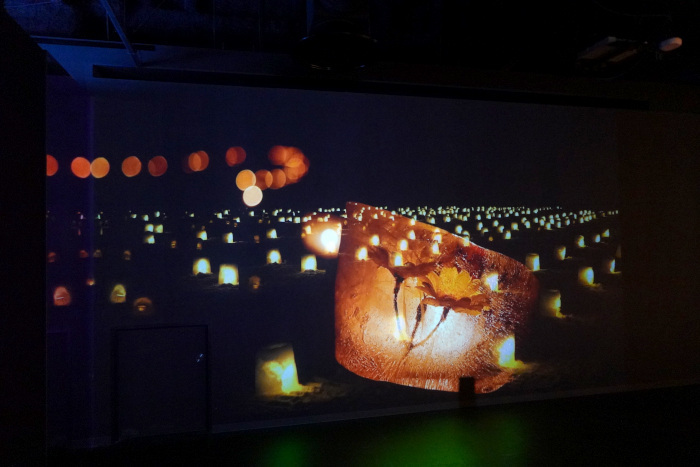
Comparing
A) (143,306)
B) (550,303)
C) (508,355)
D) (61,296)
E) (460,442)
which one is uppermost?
(61,296)

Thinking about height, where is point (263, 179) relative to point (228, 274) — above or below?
above

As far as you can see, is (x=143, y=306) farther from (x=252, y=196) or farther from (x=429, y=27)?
(x=429, y=27)

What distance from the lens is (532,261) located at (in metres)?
3.98

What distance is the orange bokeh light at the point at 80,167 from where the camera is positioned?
10.4 feet

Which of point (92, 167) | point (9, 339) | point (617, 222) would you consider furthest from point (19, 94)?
point (617, 222)

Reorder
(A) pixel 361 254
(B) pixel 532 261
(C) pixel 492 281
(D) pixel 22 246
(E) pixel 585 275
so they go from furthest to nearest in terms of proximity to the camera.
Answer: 1. (E) pixel 585 275
2. (B) pixel 532 261
3. (C) pixel 492 281
4. (A) pixel 361 254
5. (D) pixel 22 246

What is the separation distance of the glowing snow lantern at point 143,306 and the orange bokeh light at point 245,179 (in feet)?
3.34

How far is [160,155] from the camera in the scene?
10.9 feet

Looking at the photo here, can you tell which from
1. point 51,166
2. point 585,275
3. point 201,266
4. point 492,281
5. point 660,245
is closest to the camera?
point 51,166

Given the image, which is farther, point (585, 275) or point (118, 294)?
point (585, 275)

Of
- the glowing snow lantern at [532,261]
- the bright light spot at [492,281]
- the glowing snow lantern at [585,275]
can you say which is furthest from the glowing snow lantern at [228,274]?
the glowing snow lantern at [585,275]

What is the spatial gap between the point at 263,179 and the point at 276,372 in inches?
55.8

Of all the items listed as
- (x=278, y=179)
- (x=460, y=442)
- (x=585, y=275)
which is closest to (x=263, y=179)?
(x=278, y=179)

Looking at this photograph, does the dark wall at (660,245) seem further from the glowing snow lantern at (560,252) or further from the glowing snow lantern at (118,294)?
the glowing snow lantern at (118,294)
